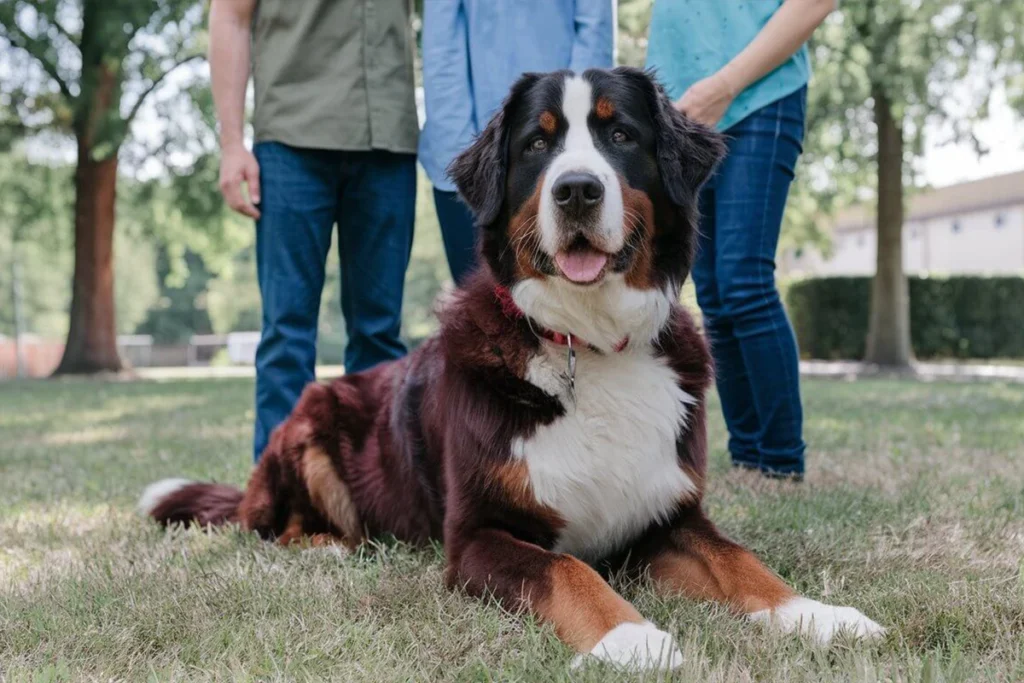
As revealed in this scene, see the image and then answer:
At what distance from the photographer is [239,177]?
14.0 ft

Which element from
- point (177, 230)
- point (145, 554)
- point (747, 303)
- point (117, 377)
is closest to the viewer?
point (145, 554)

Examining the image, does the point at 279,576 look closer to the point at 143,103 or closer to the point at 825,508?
the point at 825,508

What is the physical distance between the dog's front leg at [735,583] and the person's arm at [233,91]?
2542 mm

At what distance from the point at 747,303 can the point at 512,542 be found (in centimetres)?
211

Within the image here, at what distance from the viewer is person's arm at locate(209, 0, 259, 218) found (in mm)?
4285

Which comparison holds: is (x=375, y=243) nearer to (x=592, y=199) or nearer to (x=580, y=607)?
(x=592, y=199)

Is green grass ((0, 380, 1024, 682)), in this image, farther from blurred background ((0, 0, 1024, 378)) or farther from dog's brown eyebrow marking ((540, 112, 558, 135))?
blurred background ((0, 0, 1024, 378))

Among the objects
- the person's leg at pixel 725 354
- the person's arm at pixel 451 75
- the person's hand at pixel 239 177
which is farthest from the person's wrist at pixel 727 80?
the person's hand at pixel 239 177

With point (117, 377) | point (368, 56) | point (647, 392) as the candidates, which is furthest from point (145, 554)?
point (117, 377)

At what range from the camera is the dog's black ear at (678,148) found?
2.96m

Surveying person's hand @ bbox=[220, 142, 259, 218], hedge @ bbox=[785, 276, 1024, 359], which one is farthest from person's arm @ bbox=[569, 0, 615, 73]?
hedge @ bbox=[785, 276, 1024, 359]

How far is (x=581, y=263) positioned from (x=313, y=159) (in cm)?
194

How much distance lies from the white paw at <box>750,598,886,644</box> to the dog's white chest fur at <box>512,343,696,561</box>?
50cm

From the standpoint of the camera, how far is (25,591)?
9.54 ft
